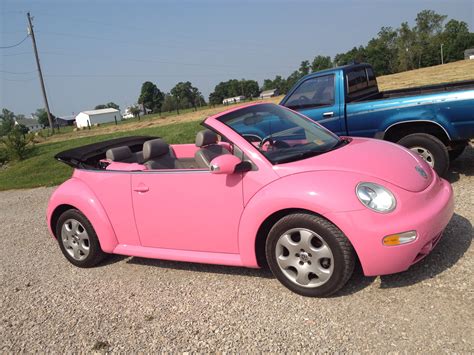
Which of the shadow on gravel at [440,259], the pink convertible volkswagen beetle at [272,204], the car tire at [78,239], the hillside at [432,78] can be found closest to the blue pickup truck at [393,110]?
the shadow on gravel at [440,259]

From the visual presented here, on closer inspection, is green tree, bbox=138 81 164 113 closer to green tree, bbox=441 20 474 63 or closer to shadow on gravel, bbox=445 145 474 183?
green tree, bbox=441 20 474 63

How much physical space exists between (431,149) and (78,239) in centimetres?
479

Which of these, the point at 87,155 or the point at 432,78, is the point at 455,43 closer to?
the point at 432,78

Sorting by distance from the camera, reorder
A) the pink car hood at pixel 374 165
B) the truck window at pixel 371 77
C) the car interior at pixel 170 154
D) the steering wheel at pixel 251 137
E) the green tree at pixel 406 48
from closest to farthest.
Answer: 1. the pink car hood at pixel 374 165
2. the steering wheel at pixel 251 137
3. the car interior at pixel 170 154
4. the truck window at pixel 371 77
5. the green tree at pixel 406 48

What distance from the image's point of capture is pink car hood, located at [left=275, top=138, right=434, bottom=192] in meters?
3.17

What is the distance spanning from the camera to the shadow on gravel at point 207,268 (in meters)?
3.87

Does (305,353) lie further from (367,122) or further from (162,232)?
(367,122)

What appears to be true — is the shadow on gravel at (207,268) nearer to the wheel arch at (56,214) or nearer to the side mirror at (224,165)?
the wheel arch at (56,214)

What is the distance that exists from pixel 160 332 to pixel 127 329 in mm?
312

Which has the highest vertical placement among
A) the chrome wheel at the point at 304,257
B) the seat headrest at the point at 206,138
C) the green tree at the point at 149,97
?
the green tree at the point at 149,97

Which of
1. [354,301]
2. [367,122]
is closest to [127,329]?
[354,301]

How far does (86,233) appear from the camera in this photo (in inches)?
178

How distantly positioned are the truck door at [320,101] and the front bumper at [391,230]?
369 cm

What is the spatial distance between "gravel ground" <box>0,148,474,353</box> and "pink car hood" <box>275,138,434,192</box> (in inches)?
31.7
